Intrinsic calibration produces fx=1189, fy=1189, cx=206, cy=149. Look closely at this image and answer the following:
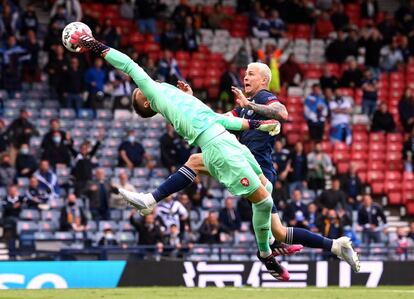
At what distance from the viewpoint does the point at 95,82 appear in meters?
26.9

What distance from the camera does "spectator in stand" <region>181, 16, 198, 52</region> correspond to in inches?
1169

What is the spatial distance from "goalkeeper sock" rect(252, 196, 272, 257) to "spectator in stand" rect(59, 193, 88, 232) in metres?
9.03

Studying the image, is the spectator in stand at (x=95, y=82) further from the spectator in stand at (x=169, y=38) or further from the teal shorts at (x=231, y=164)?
the teal shorts at (x=231, y=164)

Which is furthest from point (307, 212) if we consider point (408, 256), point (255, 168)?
point (255, 168)

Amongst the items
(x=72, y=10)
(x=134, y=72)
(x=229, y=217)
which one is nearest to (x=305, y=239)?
(x=134, y=72)

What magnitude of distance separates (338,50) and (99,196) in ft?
32.5

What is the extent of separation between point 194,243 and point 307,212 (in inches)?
102

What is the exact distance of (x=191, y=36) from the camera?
98.0 ft

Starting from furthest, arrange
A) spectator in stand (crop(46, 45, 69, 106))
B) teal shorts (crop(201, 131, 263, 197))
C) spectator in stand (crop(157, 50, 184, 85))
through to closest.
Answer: spectator in stand (crop(157, 50, 184, 85))
spectator in stand (crop(46, 45, 69, 106))
teal shorts (crop(201, 131, 263, 197))

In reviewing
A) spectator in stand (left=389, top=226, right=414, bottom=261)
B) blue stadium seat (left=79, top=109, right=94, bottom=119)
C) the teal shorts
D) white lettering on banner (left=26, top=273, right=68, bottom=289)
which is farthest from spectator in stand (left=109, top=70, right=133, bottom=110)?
the teal shorts

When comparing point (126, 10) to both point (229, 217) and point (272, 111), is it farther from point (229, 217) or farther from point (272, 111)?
point (272, 111)

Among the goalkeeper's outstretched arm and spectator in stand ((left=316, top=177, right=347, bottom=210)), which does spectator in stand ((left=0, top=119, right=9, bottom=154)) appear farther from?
the goalkeeper's outstretched arm

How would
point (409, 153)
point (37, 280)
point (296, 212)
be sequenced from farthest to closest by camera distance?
point (409, 153)
point (296, 212)
point (37, 280)

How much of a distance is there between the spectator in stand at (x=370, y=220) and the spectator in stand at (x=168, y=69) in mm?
5457
